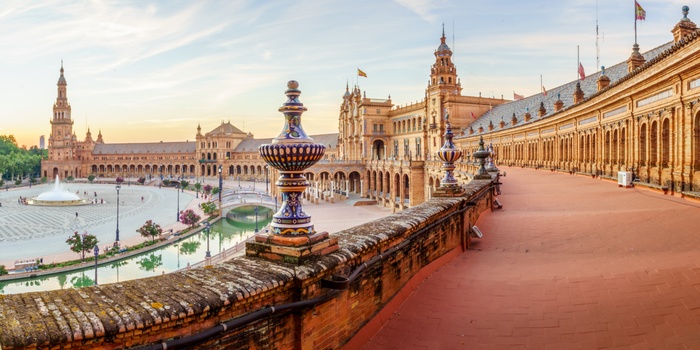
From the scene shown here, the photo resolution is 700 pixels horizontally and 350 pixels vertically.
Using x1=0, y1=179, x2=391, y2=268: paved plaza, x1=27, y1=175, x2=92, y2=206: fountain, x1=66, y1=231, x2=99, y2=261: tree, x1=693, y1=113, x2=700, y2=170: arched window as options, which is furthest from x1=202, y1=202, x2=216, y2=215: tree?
x1=693, y1=113, x2=700, y2=170: arched window

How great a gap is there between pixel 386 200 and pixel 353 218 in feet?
43.8

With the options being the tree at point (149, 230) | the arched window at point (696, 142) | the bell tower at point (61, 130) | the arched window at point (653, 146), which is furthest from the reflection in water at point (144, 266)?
the bell tower at point (61, 130)

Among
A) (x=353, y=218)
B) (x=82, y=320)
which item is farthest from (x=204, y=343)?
(x=353, y=218)

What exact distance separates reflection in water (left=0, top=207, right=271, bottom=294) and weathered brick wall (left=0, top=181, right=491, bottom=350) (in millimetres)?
26568

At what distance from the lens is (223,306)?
3266 mm

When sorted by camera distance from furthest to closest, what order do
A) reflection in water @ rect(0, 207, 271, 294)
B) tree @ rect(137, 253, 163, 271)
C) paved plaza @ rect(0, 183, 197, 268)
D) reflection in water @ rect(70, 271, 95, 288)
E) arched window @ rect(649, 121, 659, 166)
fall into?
paved plaza @ rect(0, 183, 197, 268)
tree @ rect(137, 253, 163, 271)
reflection in water @ rect(70, 271, 95, 288)
reflection in water @ rect(0, 207, 271, 294)
arched window @ rect(649, 121, 659, 166)

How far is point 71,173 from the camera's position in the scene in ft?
401

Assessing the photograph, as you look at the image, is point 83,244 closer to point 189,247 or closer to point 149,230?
point 149,230

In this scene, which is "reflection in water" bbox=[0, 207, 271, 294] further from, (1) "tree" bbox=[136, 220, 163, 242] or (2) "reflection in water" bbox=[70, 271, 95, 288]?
(1) "tree" bbox=[136, 220, 163, 242]

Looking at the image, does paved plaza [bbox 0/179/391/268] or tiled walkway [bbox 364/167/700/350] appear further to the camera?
paved plaza [bbox 0/179/391/268]

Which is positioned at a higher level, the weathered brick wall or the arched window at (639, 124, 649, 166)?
the arched window at (639, 124, 649, 166)

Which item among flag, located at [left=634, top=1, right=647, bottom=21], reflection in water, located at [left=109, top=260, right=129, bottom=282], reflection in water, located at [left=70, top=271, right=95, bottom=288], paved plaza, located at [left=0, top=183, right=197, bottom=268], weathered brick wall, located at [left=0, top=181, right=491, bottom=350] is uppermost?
flag, located at [left=634, top=1, right=647, bottom=21]

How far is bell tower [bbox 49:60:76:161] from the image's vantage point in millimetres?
121000

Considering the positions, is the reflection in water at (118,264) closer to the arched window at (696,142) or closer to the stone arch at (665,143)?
the stone arch at (665,143)
